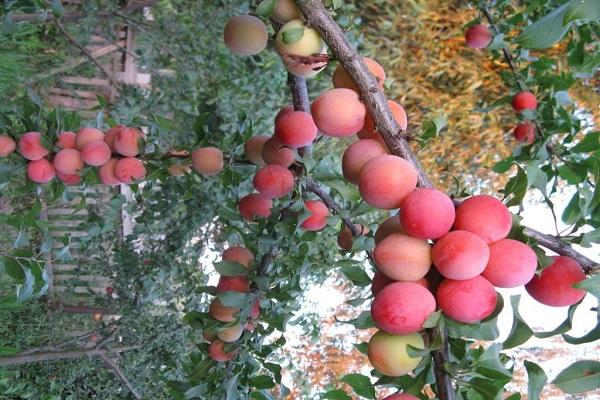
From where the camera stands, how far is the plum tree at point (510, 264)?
41 cm

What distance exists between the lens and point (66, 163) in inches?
32.3

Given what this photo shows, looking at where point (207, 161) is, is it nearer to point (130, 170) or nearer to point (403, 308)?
point (130, 170)

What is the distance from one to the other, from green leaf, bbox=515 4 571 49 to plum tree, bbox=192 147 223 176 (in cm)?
47

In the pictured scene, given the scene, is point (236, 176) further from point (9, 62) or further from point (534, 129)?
point (9, 62)

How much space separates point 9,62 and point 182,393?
111 cm

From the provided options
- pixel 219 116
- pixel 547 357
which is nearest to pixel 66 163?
pixel 219 116

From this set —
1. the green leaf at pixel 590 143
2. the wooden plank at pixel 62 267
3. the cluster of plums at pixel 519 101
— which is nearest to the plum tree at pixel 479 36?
the cluster of plums at pixel 519 101

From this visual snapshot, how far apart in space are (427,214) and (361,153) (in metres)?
0.11

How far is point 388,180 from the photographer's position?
43 cm

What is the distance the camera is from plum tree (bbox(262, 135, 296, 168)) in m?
0.73

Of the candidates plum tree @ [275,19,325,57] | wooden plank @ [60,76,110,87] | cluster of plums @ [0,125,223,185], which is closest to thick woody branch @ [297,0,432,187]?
plum tree @ [275,19,325,57]

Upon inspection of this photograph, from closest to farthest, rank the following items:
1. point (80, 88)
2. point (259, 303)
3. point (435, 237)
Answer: point (435, 237)
point (259, 303)
point (80, 88)

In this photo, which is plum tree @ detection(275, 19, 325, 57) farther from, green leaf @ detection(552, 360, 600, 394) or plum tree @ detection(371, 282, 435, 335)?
green leaf @ detection(552, 360, 600, 394)

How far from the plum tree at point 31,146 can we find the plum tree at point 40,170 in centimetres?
1
